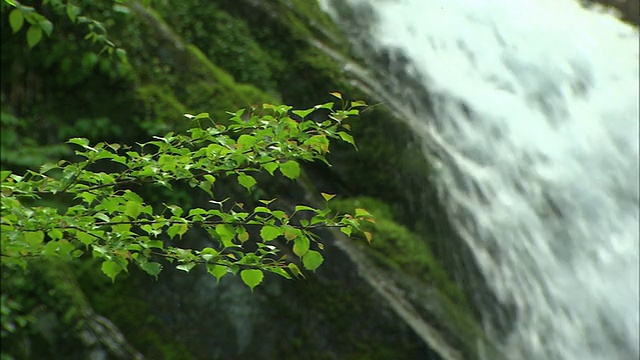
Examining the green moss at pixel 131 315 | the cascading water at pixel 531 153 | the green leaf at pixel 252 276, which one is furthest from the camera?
the cascading water at pixel 531 153

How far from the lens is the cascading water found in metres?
5.43

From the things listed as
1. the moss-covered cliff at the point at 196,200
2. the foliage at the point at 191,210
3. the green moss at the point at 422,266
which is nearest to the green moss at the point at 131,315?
the moss-covered cliff at the point at 196,200

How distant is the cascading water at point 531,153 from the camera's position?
5.43m

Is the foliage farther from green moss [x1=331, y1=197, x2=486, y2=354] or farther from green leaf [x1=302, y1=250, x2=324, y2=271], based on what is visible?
green moss [x1=331, y1=197, x2=486, y2=354]

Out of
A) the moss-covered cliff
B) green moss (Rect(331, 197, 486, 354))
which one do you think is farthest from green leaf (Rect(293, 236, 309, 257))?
green moss (Rect(331, 197, 486, 354))

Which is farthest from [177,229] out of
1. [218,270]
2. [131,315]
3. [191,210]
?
[131,315]

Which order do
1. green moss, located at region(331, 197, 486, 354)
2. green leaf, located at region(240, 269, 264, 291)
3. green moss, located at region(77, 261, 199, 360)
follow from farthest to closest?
green moss, located at region(331, 197, 486, 354), green moss, located at region(77, 261, 199, 360), green leaf, located at region(240, 269, 264, 291)

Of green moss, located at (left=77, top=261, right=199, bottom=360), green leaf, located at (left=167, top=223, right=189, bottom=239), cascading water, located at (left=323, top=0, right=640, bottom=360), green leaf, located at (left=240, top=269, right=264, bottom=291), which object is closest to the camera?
green leaf, located at (left=240, top=269, right=264, bottom=291)

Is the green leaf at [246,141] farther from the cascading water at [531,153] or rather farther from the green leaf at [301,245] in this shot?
the cascading water at [531,153]

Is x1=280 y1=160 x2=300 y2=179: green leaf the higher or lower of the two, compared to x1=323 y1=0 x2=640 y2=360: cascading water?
higher

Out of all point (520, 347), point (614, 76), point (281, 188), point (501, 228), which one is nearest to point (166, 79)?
point (281, 188)

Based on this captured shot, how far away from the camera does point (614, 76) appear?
8883mm

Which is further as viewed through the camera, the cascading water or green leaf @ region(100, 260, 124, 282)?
the cascading water

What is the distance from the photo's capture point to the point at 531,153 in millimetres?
6625
